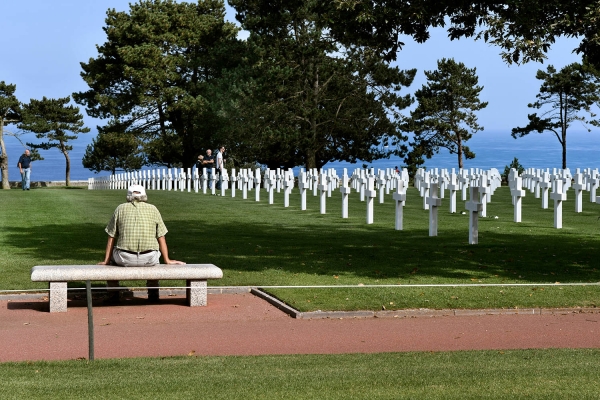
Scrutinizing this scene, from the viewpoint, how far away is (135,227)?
12.9 metres

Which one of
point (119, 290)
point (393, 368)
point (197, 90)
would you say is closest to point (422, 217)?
point (119, 290)

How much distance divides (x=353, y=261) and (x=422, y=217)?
10372mm

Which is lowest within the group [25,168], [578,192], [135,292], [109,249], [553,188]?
[135,292]

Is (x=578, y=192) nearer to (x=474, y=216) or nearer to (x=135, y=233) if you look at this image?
(x=474, y=216)

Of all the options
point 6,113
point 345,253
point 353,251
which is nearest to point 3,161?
point 6,113

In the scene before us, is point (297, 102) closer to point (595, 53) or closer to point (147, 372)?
point (595, 53)

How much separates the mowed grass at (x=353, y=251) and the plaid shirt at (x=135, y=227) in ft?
5.90

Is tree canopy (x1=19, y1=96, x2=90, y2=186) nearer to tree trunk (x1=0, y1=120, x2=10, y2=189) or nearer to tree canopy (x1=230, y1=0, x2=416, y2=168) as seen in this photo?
tree trunk (x1=0, y1=120, x2=10, y2=189)

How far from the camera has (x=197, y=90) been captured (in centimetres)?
6844

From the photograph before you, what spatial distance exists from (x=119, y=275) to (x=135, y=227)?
0.67 meters

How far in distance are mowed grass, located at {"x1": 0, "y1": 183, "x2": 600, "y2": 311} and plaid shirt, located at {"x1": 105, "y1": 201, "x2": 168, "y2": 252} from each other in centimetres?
180

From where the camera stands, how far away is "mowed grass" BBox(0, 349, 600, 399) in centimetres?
743

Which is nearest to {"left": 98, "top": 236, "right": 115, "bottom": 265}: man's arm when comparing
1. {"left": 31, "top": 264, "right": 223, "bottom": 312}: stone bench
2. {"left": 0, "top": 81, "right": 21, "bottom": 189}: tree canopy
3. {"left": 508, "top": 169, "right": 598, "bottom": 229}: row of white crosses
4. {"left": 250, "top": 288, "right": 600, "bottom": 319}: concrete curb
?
{"left": 31, "top": 264, "right": 223, "bottom": 312}: stone bench

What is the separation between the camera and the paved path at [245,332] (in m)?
10.1
